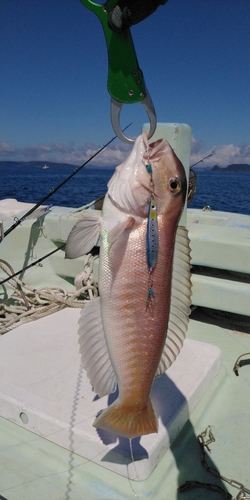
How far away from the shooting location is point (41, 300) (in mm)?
3576

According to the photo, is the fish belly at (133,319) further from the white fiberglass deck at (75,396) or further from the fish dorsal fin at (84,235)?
the white fiberglass deck at (75,396)

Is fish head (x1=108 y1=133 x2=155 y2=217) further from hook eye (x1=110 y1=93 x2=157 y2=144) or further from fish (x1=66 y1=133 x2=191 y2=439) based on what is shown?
hook eye (x1=110 y1=93 x2=157 y2=144)

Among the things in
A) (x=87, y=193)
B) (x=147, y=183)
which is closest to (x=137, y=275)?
(x=147, y=183)

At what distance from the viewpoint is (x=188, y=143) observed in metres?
3.22

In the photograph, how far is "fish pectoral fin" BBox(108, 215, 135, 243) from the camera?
1.41 metres

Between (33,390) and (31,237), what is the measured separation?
8.95 feet

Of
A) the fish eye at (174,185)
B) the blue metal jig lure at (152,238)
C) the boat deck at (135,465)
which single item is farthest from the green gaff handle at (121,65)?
the boat deck at (135,465)

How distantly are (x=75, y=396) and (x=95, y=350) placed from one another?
0.72 metres

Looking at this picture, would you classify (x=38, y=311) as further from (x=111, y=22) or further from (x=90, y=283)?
(x=111, y=22)

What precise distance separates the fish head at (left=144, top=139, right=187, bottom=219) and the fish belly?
8 cm

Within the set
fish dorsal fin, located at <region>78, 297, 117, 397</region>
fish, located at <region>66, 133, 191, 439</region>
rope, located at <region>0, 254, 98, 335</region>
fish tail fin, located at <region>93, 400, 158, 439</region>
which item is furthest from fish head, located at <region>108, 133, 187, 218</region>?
rope, located at <region>0, 254, 98, 335</region>

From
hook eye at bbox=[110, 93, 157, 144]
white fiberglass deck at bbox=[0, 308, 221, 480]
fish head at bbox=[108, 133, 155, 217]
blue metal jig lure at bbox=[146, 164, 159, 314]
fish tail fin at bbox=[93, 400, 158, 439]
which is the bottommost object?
white fiberglass deck at bbox=[0, 308, 221, 480]

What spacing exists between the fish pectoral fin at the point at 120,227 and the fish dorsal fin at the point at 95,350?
1.00ft

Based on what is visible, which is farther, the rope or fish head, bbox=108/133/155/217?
the rope
